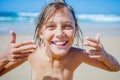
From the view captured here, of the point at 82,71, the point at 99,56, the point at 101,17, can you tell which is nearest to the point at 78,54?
the point at 99,56

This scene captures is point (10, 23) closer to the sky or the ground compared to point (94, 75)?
closer to the sky

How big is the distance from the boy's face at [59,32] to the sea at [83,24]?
19.2 inches

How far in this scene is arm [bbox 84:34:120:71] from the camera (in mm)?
1097

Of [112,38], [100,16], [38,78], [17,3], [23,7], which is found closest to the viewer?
[38,78]

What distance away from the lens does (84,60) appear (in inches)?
51.3

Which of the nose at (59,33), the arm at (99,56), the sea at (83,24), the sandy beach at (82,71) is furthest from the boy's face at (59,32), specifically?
the sea at (83,24)

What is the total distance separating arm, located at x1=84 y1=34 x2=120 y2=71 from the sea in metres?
0.43

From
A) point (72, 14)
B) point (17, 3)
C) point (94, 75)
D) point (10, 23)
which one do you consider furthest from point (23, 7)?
point (94, 75)

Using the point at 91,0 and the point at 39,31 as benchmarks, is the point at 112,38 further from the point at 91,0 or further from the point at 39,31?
the point at 39,31

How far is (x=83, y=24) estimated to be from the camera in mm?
1888

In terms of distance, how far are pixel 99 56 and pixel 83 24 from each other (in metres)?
0.77

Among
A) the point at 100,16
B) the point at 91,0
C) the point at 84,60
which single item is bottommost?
the point at 84,60

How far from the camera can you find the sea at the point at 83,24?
66.6 inches

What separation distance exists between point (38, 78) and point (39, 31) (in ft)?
0.66
